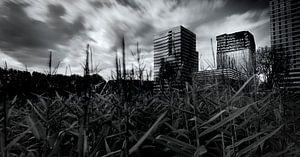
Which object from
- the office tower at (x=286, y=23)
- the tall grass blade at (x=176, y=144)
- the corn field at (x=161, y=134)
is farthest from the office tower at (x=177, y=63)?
the office tower at (x=286, y=23)

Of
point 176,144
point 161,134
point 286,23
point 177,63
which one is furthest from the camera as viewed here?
point 286,23

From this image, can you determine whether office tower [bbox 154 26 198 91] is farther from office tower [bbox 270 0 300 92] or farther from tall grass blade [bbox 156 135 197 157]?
office tower [bbox 270 0 300 92]

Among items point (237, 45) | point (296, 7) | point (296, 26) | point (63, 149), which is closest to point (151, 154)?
point (63, 149)

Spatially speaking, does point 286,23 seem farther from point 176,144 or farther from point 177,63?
point 176,144

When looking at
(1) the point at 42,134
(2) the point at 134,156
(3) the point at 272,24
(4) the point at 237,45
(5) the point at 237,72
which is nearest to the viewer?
(1) the point at 42,134

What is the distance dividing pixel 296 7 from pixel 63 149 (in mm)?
81279

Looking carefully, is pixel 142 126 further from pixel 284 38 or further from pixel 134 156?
pixel 284 38

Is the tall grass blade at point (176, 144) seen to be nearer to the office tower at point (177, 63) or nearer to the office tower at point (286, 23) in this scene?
the office tower at point (177, 63)

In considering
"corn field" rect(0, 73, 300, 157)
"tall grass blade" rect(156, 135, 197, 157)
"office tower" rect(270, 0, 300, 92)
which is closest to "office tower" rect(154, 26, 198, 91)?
"corn field" rect(0, 73, 300, 157)

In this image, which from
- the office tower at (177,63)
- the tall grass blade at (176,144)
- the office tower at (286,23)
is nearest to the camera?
the tall grass blade at (176,144)

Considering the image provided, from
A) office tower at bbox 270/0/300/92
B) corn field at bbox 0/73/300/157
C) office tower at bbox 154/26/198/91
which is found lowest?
corn field at bbox 0/73/300/157

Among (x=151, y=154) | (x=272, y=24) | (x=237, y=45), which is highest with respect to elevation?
(x=272, y=24)

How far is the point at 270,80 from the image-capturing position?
85.1 inches

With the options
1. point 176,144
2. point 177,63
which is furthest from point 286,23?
point 176,144
